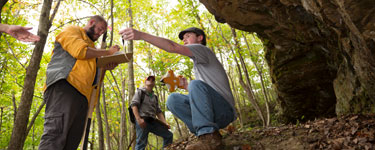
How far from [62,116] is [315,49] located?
4.54 meters

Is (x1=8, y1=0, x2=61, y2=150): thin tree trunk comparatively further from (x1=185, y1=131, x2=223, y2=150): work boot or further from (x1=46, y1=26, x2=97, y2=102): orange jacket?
(x1=185, y1=131, x2=223, y2=150): work boot

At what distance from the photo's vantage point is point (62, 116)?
244 cm

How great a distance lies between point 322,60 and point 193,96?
128 inches

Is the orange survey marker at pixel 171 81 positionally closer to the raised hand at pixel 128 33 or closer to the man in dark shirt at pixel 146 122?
the raised hand at pixel 128 33

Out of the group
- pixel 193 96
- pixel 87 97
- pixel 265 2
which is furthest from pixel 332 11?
pixel 87 97

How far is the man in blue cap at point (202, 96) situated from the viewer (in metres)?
2.37

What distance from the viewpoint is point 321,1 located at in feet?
7.57

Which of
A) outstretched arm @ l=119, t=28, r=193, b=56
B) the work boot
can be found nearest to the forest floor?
the work boot

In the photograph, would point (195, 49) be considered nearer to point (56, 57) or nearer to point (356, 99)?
point (56, 57)

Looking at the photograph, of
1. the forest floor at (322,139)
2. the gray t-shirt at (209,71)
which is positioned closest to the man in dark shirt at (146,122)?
the forest floor at (322,139)

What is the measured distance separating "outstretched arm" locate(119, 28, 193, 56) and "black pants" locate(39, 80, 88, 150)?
1104mm

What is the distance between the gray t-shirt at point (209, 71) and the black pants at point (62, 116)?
5.10 feet

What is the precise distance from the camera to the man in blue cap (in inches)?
93.4

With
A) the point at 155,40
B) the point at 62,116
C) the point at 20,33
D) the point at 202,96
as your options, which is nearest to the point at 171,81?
the point at 202,96
